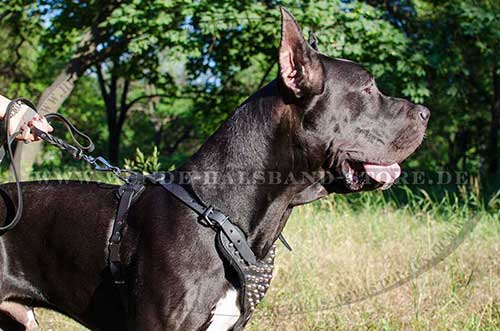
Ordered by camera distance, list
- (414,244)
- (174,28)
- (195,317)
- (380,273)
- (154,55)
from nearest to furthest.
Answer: (195,317), (380,273), (414,244), (174,28), (154,55)

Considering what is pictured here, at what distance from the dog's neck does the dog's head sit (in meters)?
0.07

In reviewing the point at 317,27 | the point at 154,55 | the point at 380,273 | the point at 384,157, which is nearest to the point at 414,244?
the point at 380,273

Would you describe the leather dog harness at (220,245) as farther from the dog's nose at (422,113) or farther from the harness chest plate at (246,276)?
the dog's nose at (422,113)

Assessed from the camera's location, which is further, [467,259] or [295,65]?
[467,259]

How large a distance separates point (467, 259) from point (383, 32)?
19.7 feet

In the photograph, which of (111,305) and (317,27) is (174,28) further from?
(111,305)

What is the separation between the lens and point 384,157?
9.16 feet

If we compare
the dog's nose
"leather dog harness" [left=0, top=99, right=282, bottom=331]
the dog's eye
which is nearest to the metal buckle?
"leather dog harness" [left=0, top=99, right=282, bottom=331]

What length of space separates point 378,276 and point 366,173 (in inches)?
87.9

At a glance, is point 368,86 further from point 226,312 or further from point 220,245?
point 226,312

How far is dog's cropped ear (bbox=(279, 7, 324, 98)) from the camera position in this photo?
250cm

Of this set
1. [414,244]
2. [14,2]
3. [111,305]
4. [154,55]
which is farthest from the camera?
[154,55]

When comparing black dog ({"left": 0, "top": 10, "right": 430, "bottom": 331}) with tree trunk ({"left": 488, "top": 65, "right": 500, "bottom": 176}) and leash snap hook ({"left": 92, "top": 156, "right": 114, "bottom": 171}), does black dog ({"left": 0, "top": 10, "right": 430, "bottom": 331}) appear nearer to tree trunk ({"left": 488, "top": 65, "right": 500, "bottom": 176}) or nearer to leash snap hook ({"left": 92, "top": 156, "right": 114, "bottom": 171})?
leash snap hook ({"left": 92, "top": 156, "right": 114, "bottom": 171})

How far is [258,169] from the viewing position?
265 cm
